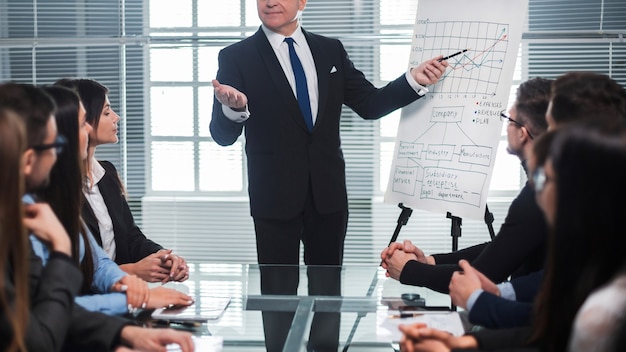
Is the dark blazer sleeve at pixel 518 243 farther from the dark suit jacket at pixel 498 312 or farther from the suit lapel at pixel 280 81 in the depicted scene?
the suit lapel at pixel 280 81

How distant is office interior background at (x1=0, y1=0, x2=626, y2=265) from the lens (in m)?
4.86

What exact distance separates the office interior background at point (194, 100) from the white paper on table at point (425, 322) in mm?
2814

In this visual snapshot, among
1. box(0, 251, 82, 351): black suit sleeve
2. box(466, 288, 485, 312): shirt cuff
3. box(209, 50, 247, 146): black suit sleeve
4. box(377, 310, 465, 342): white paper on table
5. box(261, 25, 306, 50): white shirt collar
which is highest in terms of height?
box(261, 25, 306, 50): white shirt collar

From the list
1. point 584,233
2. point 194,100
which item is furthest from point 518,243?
point 194,100

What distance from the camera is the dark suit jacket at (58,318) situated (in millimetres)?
1525

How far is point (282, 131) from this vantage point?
10.5 feet

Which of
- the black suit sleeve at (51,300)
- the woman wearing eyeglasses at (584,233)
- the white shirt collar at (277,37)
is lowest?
the black suit sleeve at (51,300)

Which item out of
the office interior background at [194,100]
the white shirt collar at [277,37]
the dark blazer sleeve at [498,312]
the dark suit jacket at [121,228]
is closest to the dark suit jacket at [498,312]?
the dark blazer sleeve at [498,312]

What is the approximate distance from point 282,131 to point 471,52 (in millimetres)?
815

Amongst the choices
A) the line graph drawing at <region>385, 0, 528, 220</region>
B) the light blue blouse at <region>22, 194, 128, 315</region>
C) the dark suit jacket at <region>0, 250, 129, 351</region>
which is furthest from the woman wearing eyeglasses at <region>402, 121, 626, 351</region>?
the line graph drawing at <region>385, 0, 528, 220</region>

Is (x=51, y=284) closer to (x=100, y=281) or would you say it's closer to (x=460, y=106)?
(x=100, y=281)

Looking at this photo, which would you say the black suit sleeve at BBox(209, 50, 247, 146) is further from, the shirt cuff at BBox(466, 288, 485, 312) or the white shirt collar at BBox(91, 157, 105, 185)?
the shirt cuff at BBox(466, 288, 485, 312)

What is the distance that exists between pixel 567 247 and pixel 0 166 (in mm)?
1029

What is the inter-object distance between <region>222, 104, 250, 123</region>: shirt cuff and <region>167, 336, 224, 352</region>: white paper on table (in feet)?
4.41
